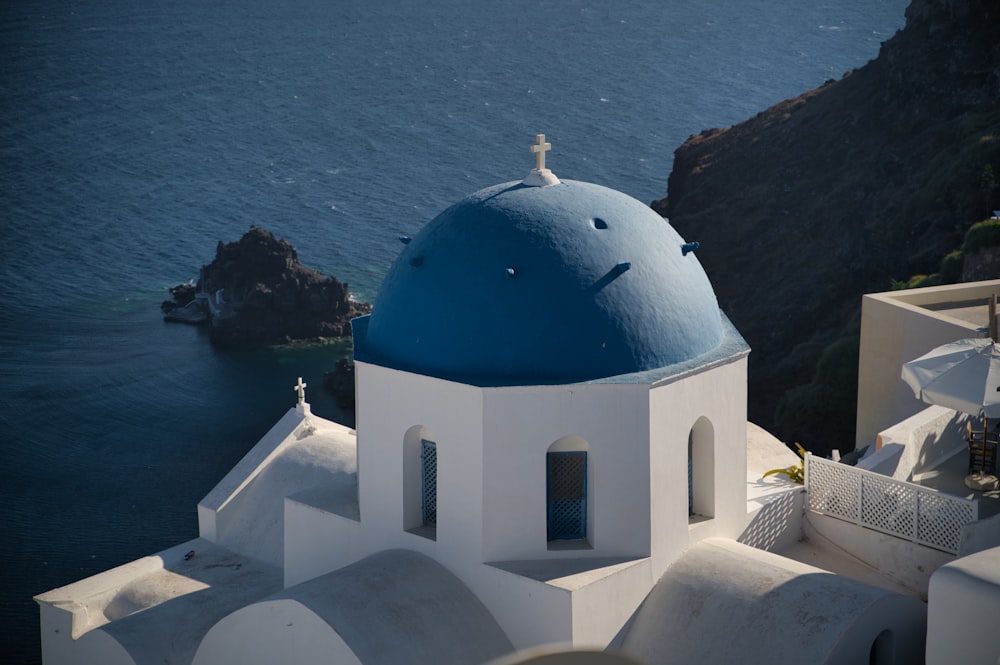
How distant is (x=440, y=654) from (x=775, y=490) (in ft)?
14.4

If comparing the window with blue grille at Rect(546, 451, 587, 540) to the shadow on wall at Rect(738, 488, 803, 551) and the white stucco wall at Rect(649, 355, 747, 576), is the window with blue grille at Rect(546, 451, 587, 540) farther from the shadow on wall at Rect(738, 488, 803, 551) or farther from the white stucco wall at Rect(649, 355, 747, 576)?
the shadow on wall at Rect(738, 488, 803, 551)

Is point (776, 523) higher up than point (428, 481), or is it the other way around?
point (428, 481)

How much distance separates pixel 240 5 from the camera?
101 meters

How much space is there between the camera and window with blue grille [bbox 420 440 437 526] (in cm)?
1225

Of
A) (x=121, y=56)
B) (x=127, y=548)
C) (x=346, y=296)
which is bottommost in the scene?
(x=127, y=548)

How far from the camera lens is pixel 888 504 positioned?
1274 centimetres

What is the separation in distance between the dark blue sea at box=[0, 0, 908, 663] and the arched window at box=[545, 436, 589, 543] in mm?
20095

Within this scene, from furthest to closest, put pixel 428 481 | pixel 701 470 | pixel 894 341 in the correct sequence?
pixel 894 341 → pixel 701 470 → pixel 428 481

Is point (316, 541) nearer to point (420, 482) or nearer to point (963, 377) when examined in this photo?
point (420, 482)

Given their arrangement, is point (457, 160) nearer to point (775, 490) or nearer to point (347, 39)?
point (347, 39)

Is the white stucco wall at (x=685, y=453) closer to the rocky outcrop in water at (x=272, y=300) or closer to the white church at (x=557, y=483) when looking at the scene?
the white church at (x=557, y=483)

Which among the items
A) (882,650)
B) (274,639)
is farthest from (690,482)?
(274,639)

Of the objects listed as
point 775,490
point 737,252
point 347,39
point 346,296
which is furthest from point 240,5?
point 775,490

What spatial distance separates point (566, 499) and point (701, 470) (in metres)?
1.50
